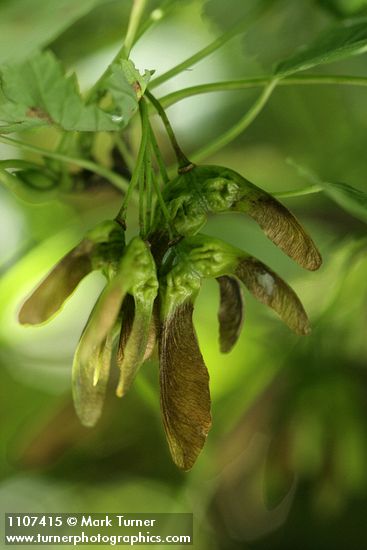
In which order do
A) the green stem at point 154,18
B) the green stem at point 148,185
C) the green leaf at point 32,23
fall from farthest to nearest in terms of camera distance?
the green stem at point 154,18 → the green stem at point 148,185 → the green leaf at point 32,23

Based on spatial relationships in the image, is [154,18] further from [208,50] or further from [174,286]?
[174,286]

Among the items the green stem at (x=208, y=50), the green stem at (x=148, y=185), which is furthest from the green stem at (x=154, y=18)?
the green stem at (x=148, y=185)

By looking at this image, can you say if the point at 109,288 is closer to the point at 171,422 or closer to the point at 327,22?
the point at 171,422

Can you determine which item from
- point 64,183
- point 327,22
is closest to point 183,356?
point 64,183

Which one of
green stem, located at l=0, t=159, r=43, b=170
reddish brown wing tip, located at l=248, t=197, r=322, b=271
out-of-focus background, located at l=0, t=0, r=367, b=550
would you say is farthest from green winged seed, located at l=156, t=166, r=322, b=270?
out-of-focus background, located at l=0, t=0, r=367, b=550

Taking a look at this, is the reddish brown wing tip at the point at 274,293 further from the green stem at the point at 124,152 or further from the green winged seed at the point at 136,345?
the green stem at the point at 124,152

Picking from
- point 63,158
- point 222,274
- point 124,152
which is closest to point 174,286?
point 222,274
